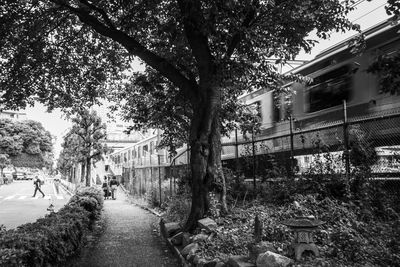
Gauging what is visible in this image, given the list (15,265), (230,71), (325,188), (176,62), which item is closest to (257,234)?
(325,188)

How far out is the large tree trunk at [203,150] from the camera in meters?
7.83

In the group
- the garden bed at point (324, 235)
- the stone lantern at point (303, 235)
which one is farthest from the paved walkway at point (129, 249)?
the stone lantern at point (303, 235)

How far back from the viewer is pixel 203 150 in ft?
26.4

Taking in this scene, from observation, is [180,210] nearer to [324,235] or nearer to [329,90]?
[329,90]

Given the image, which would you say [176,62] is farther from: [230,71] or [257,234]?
[257,234]

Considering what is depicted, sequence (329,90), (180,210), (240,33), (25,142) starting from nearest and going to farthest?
(240,33), (329,90), (180,210), (25,142)

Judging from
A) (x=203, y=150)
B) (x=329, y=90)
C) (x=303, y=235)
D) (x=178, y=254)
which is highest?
(x=329, y=90)

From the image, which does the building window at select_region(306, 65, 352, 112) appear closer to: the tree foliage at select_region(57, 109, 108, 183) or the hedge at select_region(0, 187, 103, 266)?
the hedge at select_region(0, 187, 103, 266)

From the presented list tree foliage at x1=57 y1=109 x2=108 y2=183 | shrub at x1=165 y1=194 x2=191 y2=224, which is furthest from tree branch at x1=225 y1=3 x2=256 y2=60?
tree foliage at x1=57 y1=109 x2=108 y2=183

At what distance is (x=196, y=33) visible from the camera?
791cm

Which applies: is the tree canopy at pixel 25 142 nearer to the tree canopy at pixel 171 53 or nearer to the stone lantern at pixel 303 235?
the tree canopy at pixel 171 53

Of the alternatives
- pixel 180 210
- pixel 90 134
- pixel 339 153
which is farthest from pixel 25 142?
pixel 339 153

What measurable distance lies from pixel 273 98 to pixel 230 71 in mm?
5420

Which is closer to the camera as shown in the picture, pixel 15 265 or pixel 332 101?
pixel 15 265
